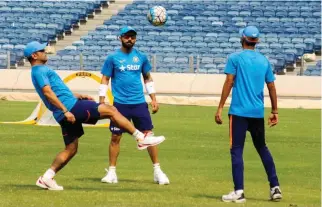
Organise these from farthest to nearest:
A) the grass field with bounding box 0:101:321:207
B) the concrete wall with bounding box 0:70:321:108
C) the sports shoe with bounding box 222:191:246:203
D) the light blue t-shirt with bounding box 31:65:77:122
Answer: the concrete wall with bounding box 0:70:321:108, the light blue t-shirt with bounding box 31:65:77:122, the grass field with bounding box 0:101:321:207, the sports shoe with bounding box 222:191:246:203

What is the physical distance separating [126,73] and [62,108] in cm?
175

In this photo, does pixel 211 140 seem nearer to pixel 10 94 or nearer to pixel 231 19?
pixel 10 94

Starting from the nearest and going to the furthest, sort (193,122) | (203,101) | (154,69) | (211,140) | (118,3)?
(211,140) → (193,122) → (203,101) → (154,69) → (118,3)

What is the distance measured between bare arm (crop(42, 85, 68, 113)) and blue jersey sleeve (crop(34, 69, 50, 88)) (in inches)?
2.0

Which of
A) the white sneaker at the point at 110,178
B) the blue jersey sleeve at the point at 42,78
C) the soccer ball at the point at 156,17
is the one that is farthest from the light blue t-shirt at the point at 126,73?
the soccer ball at the point at 156,17

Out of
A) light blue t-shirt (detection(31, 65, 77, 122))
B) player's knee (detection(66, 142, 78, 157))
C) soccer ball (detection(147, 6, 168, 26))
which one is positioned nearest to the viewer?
light blue t-shirt (detection(31, 65, 77, 122))

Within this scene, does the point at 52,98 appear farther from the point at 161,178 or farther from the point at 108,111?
the point at 161,178

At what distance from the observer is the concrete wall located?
118 feet

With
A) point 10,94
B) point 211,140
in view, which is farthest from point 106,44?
point 211,140

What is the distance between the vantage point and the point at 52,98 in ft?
39.7

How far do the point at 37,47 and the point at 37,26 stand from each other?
126 feet

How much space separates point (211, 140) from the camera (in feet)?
67.9

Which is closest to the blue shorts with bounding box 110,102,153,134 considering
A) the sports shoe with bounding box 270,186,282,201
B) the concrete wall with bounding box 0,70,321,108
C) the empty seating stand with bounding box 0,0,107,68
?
the sports shoe with bounding box 270,186,282,201

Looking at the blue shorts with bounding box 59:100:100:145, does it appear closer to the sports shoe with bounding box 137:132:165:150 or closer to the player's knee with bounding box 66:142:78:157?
the player's knee with bounding box 66:142:78:157
